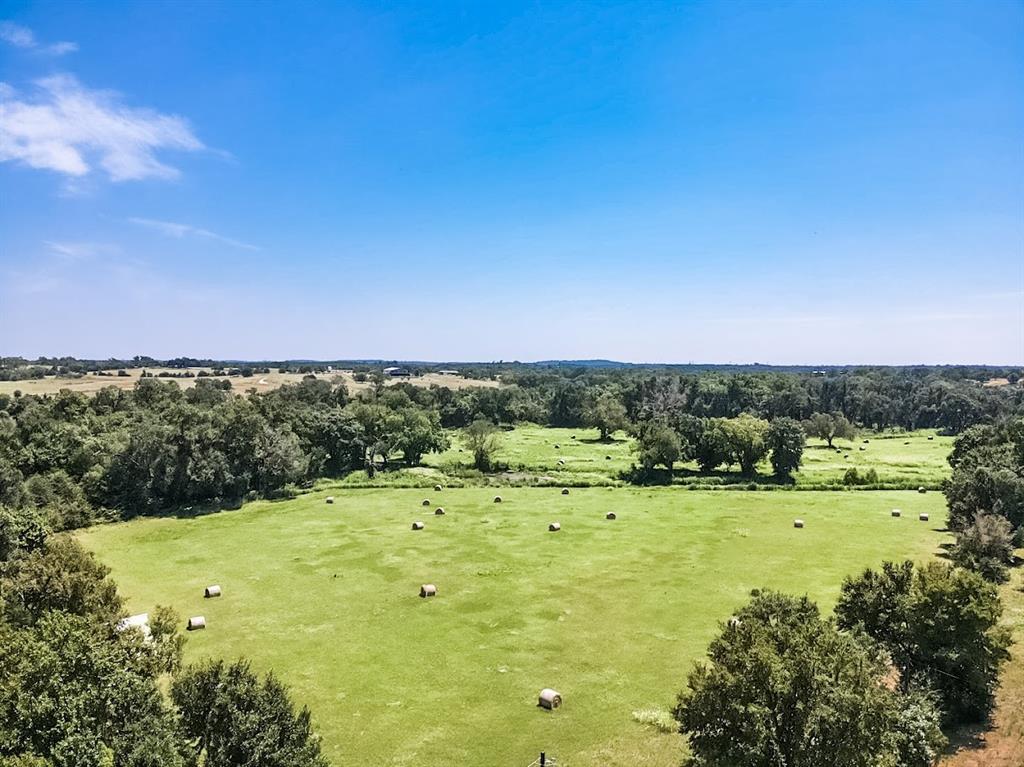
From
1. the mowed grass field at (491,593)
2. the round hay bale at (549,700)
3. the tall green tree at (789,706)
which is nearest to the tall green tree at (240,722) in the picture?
the mowed grass field at (491,593)

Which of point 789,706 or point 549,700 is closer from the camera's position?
point 789,706

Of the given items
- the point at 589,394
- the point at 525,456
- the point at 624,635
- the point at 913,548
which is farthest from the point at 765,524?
the point at 589,394

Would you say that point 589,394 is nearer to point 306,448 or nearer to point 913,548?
point 306,448

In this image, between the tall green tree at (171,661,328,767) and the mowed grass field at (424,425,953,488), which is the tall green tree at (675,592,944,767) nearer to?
the tall green tree at (171,661,328,767)

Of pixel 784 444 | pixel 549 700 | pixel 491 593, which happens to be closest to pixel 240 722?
pixel 549 700

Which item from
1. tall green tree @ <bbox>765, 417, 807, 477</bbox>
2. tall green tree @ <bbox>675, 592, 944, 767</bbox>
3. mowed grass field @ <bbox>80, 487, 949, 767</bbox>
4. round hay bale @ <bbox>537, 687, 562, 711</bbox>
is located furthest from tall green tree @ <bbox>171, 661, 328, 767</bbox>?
tall green tree @ <bbox>765, 417, 807, 477</bbox>

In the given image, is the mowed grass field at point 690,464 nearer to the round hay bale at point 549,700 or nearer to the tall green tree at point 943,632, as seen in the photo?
the tall green tree at point 943,632

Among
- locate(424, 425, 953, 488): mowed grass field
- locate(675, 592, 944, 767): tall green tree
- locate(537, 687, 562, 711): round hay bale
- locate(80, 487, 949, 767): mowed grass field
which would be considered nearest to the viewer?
locate(675, 592, 944, 767): tall green tree

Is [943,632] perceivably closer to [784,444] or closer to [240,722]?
[240,722]
